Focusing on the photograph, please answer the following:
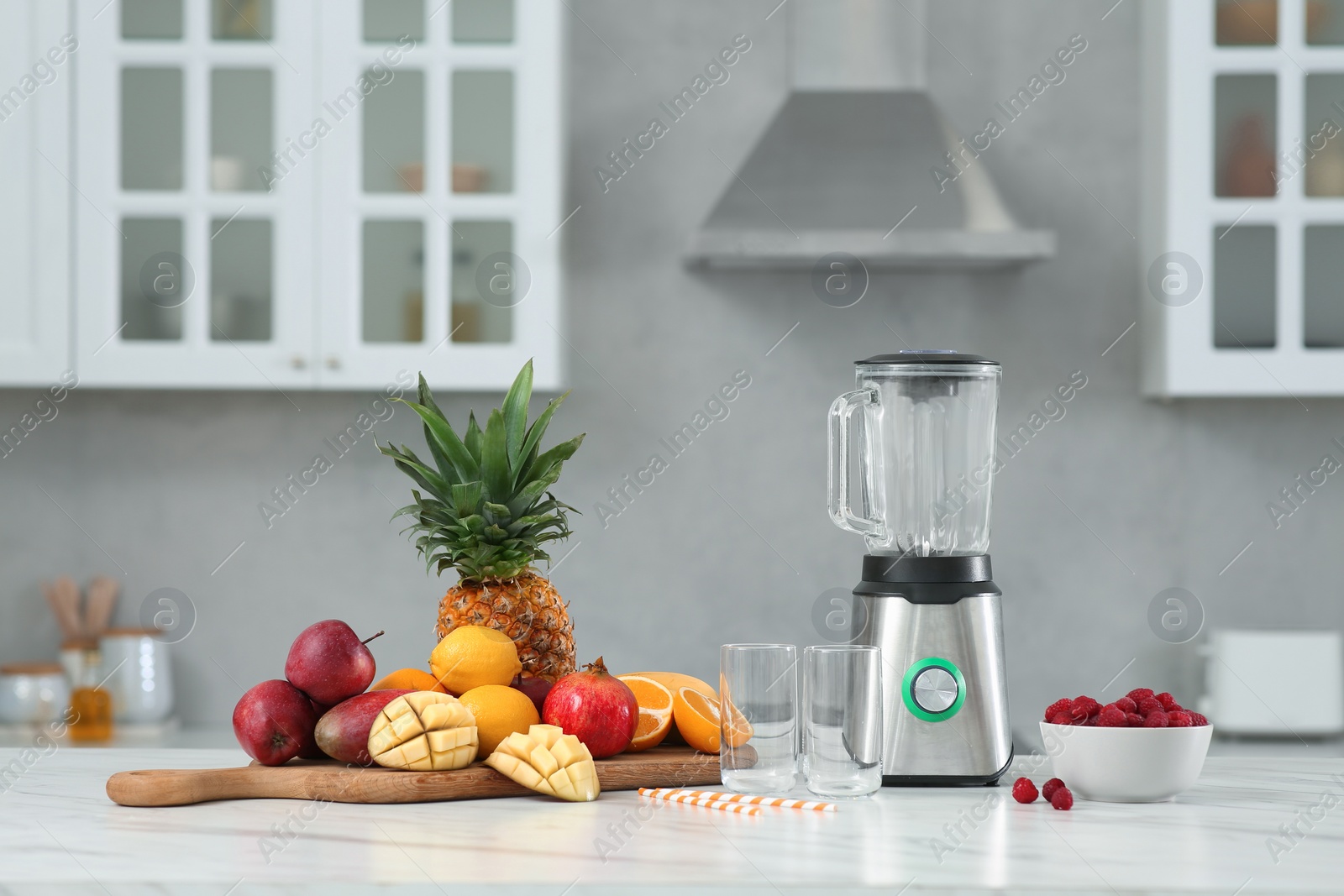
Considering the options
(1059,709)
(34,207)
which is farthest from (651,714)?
(34,207)

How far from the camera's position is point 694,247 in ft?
7.64

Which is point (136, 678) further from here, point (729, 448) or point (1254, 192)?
point (1254, 192)

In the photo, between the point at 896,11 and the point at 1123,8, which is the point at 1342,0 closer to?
the point at 1123,8

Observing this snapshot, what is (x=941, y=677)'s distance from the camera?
1083mm

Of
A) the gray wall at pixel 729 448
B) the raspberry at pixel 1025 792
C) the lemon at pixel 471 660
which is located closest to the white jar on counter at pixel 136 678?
the gray wall at pixel 729 448

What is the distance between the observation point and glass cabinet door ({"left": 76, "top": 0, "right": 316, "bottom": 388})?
2350 mm

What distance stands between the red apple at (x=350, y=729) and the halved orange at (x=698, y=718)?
277 mm

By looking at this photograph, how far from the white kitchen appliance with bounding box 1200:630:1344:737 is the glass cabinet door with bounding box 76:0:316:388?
2.01m

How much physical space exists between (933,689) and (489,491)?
0.49 m

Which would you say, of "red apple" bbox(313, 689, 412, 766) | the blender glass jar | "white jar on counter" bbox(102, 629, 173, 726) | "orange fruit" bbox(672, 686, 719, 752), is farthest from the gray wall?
"red apple" bbox(313, 689, 412, 766)

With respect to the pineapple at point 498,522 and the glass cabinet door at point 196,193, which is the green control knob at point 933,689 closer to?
the pineapple at point 498,522

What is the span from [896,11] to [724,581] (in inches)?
49.6

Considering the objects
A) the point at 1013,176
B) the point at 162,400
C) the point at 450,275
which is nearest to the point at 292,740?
the point at 450,275

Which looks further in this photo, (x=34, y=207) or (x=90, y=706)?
(x=90, y=706)
